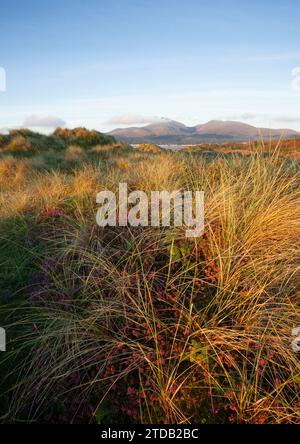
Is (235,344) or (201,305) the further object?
(201,305)

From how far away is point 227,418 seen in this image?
1.71 metres

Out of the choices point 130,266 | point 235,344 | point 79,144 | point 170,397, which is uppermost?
point 79,144

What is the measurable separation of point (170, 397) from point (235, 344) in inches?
19.9

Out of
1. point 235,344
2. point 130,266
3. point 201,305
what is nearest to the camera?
point 235,344

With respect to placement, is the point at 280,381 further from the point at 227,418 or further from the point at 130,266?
the point at 130,266

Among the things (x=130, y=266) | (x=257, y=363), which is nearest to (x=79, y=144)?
(x=130, y=266)
